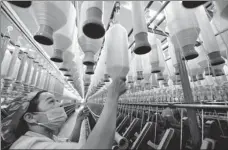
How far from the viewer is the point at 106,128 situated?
0.62 m

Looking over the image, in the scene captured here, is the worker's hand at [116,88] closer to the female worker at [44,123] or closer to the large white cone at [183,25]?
the female worker at [44,123]

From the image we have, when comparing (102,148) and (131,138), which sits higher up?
(102,148)

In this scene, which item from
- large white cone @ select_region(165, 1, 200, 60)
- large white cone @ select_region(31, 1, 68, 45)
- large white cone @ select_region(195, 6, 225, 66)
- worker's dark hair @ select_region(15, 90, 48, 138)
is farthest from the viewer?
worker's dark hair @ select_region(15, 90, 48, 138)

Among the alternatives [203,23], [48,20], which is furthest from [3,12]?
[203,23]

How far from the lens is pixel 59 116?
1074mm

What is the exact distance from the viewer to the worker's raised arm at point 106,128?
59 cm

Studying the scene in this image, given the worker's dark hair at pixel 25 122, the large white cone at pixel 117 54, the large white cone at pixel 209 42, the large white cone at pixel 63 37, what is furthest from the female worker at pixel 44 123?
the large white cone at pixel 209 42

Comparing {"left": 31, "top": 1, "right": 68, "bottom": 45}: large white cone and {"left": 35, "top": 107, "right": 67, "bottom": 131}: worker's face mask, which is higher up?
{"left": 31, "top": 1, "right": 68, "bottom": 45}: large white cone

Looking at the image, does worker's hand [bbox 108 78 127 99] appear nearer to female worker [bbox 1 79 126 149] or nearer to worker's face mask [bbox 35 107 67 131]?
female worker [bbox 1 79 126 149]

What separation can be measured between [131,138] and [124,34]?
1.29m

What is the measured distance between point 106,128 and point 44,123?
0.63 metres

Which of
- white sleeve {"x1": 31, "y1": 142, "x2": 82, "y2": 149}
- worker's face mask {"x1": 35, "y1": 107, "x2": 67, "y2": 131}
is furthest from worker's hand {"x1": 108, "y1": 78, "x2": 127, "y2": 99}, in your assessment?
worker's face mask {"x1": 35, "y1": 107, "x2": 67, "y2": 131}

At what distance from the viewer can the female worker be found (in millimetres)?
609

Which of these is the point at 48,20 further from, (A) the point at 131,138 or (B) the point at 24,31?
(A) the point at 131,138
